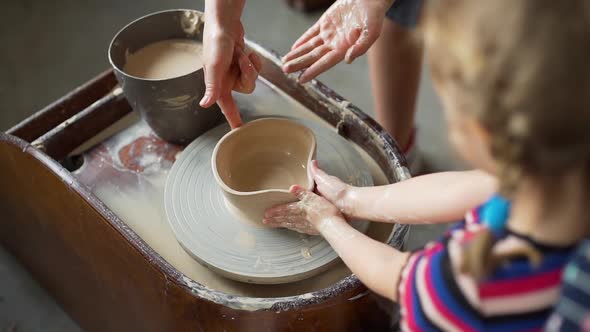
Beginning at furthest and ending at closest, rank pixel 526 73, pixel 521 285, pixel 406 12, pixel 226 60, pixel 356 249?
pixel 406 12, pixel 226 60, pixel 356 249, pixel 521 285, pixel 526 73

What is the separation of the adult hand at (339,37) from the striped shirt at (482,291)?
2.12ft

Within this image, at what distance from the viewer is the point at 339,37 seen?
1371 millimetres

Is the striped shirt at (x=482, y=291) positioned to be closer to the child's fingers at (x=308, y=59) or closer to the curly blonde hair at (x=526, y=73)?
the curly blonde hair at (x=526, y=73)

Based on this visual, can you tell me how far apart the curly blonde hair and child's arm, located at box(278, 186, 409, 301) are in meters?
0.33

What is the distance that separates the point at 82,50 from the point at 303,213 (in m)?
1.69

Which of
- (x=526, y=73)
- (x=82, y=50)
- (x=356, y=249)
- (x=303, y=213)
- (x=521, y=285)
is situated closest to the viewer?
(x=526, y=73)

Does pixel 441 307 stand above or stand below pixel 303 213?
above

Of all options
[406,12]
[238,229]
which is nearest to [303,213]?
[238,229]

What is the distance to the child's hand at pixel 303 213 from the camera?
114 centimetres

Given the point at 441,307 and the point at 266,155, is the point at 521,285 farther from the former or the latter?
the point at 266,155

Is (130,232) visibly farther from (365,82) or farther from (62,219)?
(365,82)

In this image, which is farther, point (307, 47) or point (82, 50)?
point (82, 50)

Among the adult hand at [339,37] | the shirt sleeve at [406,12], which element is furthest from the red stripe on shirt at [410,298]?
the shirt sleeve at [406,12]

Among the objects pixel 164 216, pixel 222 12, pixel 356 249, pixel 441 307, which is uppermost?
pixel 222 12
